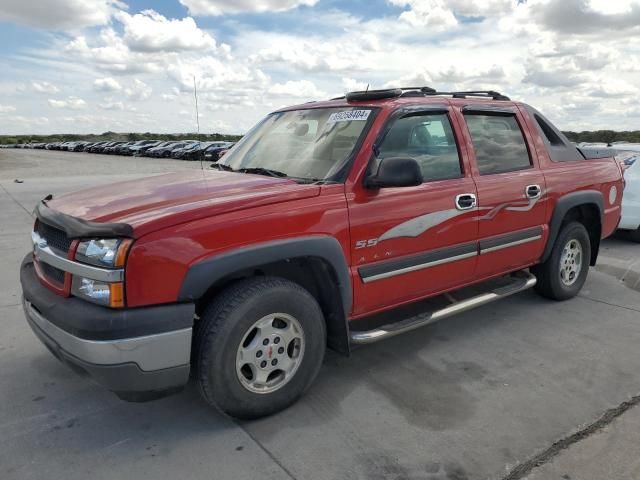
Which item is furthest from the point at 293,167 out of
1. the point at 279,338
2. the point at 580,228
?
the point at 580,228

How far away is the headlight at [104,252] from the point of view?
2.55 metres

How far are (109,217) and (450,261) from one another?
2.32 meters

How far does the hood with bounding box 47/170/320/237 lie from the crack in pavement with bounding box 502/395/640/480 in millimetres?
1775

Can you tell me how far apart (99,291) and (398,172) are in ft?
5.73

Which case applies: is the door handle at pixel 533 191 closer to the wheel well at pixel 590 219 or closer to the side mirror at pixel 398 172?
the wheel well at pixel 590 219

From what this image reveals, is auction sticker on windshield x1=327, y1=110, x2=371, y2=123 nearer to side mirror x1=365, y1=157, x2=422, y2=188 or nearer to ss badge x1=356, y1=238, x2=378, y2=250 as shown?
side mirror x1=365, y1=157, x2=422, y2=188

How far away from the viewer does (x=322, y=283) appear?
328 cm

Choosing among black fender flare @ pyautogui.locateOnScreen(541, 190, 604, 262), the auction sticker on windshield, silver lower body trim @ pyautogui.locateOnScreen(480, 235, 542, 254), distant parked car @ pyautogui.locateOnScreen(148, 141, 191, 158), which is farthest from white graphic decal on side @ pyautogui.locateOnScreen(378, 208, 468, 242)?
distant parked car @ pyautogui.locateOnScreen(148, 141, 191, 158)

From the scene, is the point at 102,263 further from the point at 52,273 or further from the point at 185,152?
the point at 185,152

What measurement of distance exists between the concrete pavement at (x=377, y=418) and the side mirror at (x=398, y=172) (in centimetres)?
131

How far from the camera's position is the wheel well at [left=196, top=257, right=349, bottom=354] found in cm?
320

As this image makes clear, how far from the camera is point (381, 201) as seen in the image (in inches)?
133

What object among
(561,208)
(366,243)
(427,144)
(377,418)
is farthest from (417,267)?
(561,208)

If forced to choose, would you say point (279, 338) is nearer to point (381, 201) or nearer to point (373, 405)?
point (373, 405)
